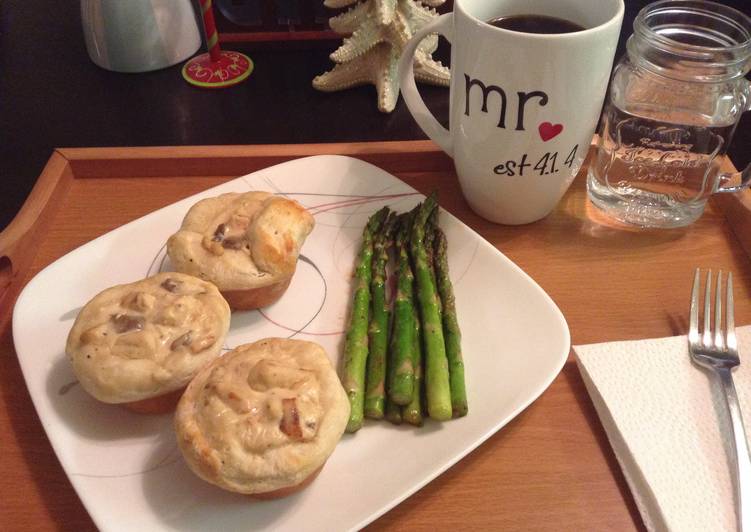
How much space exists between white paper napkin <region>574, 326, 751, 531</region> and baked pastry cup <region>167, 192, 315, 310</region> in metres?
0.63

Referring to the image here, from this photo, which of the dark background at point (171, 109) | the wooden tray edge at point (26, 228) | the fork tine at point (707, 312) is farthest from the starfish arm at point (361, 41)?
the fork tine at point (707, 312)

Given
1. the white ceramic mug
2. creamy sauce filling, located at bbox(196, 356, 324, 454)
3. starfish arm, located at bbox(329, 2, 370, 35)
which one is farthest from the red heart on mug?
starfish arm, located at bbox(329, 2, 370, 35)

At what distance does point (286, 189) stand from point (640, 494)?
41.2 inches

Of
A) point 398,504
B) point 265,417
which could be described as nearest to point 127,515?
point 265,417

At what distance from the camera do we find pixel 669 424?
3.55ft

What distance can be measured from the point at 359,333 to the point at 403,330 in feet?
0.29

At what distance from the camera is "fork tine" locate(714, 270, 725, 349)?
1.21m

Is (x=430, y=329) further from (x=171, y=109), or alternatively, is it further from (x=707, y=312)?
(x=171, y=109)

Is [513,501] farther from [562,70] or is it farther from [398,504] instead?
[562,70]

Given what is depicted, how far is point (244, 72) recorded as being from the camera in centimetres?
229

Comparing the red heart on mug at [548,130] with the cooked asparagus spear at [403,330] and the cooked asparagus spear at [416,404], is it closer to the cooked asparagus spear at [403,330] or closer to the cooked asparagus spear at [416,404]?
the cooked asparagus spear at [403,330]

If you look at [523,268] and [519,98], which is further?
[523,268]

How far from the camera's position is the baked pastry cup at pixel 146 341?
1058 mm

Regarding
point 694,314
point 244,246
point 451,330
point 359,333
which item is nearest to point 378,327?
point 359,333
